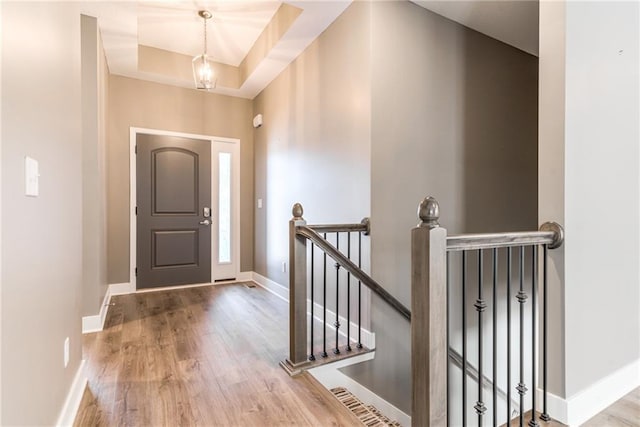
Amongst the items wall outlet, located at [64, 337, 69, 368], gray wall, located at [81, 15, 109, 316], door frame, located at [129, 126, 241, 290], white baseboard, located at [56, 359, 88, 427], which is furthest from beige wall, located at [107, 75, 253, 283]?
wall outlet, located at [64, 337, 69, 368]

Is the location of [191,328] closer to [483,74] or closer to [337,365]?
[337,365]

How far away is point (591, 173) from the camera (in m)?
1.85

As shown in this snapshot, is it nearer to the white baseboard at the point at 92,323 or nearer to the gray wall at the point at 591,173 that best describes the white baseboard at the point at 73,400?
the white baseboard at the point at 92,323

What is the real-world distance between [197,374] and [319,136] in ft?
7.12

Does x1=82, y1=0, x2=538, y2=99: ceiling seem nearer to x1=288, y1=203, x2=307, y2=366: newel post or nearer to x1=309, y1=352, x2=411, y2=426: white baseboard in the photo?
x1=288, y1=203, x2=307, y2=366: newel post

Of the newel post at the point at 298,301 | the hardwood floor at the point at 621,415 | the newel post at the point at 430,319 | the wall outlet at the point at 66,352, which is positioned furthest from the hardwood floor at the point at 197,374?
the hardwood floor at the point at 621,415

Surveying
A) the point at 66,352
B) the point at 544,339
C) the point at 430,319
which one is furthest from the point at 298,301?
the point at 544,339

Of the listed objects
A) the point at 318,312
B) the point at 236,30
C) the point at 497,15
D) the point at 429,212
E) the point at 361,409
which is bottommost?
the point at 361,409

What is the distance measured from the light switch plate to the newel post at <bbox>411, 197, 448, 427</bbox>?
134cm

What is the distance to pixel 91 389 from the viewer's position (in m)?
1.91

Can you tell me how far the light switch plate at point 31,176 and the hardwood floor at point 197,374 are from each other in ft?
3.91

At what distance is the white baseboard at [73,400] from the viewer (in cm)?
152

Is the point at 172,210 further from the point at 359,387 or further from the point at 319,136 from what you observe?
the point at 359,387

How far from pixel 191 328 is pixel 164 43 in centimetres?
318
